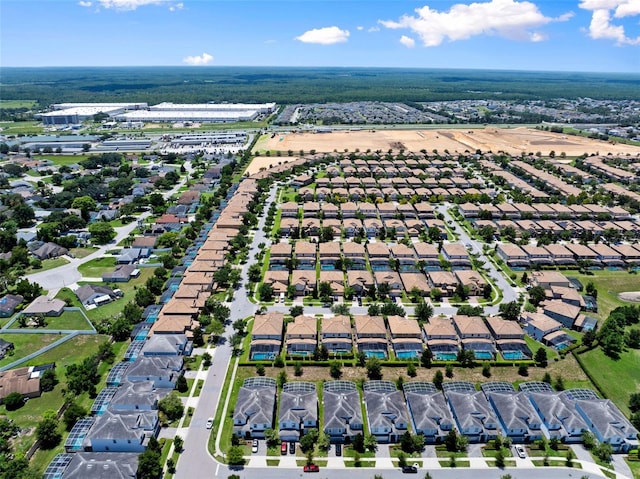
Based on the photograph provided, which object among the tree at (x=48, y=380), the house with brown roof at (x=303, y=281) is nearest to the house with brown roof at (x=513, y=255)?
the house with brown roof at (x=303, y=281)

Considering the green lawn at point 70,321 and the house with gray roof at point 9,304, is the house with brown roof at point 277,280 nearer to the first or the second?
the green lawn at point 70,321

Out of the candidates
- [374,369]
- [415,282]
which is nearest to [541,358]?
[374,369]

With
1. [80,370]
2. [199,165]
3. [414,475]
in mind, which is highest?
[199,165]

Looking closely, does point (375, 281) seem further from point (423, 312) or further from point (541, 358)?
point (541, 358)

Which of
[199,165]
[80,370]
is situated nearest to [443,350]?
[80,370]

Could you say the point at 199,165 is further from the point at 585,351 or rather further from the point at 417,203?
the point at 585,351

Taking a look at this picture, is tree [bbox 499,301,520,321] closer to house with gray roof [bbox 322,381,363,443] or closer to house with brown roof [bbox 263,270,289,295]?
house with gray roof [bbox 322,381,363,443]
